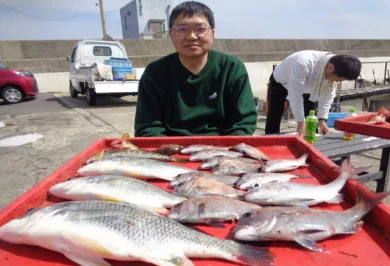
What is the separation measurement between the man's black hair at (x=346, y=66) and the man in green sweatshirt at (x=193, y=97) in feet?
5.78

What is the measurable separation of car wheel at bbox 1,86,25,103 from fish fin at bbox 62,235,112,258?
1388 centimetres

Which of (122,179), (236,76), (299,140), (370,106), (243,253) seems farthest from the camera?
(370,106)

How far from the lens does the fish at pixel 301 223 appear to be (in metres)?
1.15

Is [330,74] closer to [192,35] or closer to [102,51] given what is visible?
[192,35]

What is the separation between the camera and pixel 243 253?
1.07 metres

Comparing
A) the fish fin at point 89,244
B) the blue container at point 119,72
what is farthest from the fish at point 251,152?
the blue container at point 119,72

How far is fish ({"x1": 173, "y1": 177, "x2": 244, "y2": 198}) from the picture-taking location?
150 cm

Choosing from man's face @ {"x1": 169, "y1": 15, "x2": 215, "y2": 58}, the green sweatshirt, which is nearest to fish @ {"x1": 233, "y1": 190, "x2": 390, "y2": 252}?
the green sweatshirt

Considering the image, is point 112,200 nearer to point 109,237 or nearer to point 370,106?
point 109,237

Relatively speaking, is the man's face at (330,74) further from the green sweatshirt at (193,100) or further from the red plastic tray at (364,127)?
the green sweatshirt at (193,100)

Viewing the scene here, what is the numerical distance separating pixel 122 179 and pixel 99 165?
0.30 meters

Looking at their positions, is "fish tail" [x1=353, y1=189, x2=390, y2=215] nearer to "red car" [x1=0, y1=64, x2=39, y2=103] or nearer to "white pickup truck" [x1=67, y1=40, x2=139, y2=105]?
"white pickup truck" [x1=67, y1=40, x2=139, y2=105]

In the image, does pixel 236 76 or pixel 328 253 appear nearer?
pixel 328 253

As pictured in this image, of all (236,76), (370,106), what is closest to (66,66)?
(370,106)
